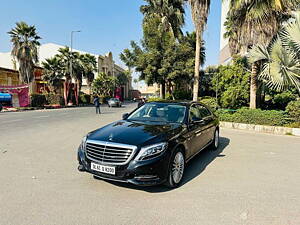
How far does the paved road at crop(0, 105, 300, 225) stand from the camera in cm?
274

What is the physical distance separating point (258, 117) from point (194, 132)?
22.8ft

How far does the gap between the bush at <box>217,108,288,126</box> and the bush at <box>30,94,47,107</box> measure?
23563 millimetres

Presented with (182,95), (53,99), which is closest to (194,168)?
(182,95)

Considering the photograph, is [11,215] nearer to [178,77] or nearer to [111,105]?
[178,77]

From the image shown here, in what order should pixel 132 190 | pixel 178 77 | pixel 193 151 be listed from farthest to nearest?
pixel 178 77 < pixel 193 151 < pixel 132 190

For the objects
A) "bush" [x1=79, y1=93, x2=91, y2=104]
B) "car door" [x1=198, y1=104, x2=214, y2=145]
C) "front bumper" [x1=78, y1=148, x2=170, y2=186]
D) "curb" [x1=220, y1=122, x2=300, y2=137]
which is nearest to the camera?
"front bumper" [x1=78, y1=148, x2=170, y2=186]

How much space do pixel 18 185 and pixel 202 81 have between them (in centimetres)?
1967

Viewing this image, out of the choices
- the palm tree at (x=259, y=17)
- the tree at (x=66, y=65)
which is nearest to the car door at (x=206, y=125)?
the palm tree at (x=259, y=17)

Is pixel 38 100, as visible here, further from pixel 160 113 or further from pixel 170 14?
pixel 160 113

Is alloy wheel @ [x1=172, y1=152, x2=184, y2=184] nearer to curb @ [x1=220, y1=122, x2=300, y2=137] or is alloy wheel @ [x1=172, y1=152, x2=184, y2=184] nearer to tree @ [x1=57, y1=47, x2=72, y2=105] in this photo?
curb @ [x1=220, y1=122, x2=300, y2=137]

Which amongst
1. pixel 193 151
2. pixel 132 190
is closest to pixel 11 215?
pixel 132 190

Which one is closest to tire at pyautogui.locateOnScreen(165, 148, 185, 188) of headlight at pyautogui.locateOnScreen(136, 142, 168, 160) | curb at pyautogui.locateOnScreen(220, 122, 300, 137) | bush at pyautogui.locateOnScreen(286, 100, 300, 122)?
headlight at pyautogui.locateOnScreen(136, 142, 168, 160)

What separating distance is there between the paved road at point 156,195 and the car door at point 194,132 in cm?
48

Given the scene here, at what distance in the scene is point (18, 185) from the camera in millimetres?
3650
